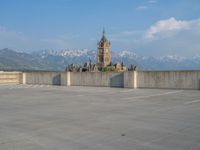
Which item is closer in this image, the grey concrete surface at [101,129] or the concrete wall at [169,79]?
the grey concrete surface at [101,129]

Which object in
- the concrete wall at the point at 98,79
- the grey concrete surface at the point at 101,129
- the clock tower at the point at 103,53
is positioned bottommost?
the grey concrete surface at the point at 101,129

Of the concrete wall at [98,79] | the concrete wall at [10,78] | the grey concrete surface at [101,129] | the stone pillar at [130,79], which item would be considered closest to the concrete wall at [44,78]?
the concrete wall at [10,78]

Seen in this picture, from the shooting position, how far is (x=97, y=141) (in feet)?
23.0

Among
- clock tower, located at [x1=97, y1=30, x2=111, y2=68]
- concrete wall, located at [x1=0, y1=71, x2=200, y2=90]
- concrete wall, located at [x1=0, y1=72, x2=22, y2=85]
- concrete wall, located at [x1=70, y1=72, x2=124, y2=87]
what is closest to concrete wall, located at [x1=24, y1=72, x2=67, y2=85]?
concrete wall, located at [x1=0, y1=71, x2=200, y2=90]

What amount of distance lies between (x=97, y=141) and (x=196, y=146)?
215cm

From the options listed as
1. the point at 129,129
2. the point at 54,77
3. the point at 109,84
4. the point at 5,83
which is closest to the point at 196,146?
the point at 129,129

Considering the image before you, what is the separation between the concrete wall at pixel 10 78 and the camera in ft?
109

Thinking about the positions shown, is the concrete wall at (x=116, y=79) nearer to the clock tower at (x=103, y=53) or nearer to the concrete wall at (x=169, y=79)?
the concrete wall at (x=169, y=79)

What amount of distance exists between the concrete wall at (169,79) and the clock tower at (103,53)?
404 feet

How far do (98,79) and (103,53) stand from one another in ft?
412

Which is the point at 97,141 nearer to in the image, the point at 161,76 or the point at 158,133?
the point at 158,133

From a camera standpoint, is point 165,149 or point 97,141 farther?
point 97,141

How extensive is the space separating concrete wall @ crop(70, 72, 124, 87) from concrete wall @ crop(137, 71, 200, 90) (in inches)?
80.4

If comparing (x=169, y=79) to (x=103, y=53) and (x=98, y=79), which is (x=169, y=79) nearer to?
(x=98, y=79)
